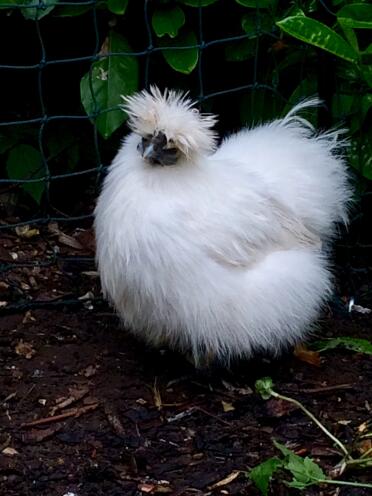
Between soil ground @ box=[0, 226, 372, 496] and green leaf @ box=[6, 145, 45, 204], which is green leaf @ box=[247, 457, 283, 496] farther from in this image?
green leaf @ box=[6, 145, 45, 204]

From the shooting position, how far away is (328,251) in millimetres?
4383

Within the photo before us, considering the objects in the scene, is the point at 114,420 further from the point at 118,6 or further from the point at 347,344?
the point at 118,6

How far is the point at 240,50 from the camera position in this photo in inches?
180

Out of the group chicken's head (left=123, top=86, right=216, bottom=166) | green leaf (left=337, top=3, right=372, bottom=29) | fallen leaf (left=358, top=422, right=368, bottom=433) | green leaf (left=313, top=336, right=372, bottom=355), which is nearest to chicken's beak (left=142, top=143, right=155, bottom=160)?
chicken's head (left=123, top=86, right=216, bottom=166)

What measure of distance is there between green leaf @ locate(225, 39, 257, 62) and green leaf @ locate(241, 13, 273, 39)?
12 cm

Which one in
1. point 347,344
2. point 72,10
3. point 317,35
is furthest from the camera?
point 72,10

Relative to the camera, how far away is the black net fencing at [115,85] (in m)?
4.36

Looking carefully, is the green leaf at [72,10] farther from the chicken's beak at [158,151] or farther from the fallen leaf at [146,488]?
the fallen leaf at [146,488]

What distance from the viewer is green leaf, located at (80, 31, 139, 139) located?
14.5ft

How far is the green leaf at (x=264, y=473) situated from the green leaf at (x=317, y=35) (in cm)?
149

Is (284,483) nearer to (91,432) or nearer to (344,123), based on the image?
(91,432)

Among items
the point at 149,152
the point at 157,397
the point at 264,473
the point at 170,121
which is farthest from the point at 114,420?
the point at 170,121

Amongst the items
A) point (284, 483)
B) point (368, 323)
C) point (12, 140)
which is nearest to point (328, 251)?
point (368, 323)

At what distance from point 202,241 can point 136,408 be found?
2.06 ft
